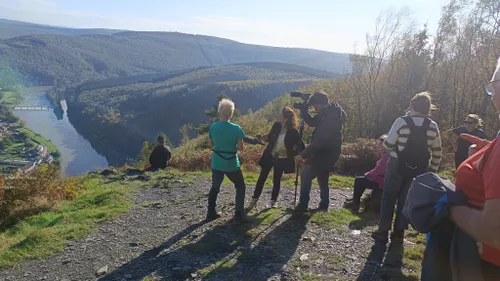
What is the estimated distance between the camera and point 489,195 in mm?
1728

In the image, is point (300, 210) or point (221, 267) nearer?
point (221, 267)

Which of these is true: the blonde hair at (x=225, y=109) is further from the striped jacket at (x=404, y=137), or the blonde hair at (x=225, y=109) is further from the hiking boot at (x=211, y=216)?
the striped jacket at (x=404, y=137)

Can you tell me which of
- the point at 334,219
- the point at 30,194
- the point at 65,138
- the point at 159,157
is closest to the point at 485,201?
the point at 334,219

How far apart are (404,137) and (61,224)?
6041 millimetres

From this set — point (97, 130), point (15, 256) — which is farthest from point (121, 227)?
point (97, 130)

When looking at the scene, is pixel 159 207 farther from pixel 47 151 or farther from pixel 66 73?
pixel 66 73

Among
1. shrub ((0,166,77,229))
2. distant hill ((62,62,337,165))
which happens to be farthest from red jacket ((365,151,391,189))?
distant hill ((62,62,337,165))

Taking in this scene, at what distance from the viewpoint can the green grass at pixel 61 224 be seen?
552 cm

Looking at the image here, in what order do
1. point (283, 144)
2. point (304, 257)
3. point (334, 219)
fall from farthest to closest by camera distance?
point (334, 219) < point (283, 144) < point (304, 257)

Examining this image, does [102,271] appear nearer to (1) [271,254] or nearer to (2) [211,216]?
Answer: (2) [211,216]

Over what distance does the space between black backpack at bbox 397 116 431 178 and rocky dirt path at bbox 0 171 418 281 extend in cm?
124

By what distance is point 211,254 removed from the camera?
5.13 m

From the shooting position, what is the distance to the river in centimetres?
6831

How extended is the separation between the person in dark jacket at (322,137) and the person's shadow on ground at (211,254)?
998mm
